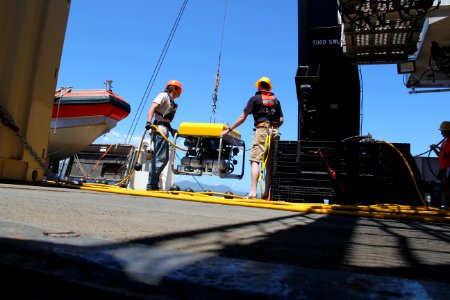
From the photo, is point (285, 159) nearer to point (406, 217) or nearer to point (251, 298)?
point (406, 217)

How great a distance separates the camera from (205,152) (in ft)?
23.1

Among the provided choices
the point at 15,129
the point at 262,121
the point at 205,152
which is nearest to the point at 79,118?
the point at 205,152

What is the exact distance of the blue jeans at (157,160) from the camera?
536cm

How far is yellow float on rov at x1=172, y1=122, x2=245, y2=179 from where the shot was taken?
6913 millimetres

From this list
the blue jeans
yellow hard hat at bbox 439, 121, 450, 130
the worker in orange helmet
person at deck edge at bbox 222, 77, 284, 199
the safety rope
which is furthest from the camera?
yellow hard hat at bbox 439, 121, 450, 130

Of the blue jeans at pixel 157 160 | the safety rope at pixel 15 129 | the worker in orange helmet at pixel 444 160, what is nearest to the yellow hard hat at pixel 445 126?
the worker in orange helmet at pixel 444 160

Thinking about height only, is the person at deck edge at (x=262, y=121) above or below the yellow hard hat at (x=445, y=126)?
below

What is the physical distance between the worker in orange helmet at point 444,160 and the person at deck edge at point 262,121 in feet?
10.1

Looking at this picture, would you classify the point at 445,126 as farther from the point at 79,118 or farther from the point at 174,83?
the point at 79,118

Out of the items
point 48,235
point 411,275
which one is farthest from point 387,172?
point 48,235

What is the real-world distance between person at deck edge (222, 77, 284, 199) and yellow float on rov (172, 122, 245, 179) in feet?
5.34

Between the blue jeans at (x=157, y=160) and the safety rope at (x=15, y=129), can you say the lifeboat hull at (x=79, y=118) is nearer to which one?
the blue jeans at (x=157, y=160)

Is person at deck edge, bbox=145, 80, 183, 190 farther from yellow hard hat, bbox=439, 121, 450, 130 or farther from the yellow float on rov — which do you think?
yellow hard hat, bbox=439, 121, 450, 130

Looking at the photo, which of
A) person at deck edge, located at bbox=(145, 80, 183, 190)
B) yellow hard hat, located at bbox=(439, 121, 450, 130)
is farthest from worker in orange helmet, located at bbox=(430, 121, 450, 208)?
person at deck edge, located at bbox=(145, 80, 183, 190)
